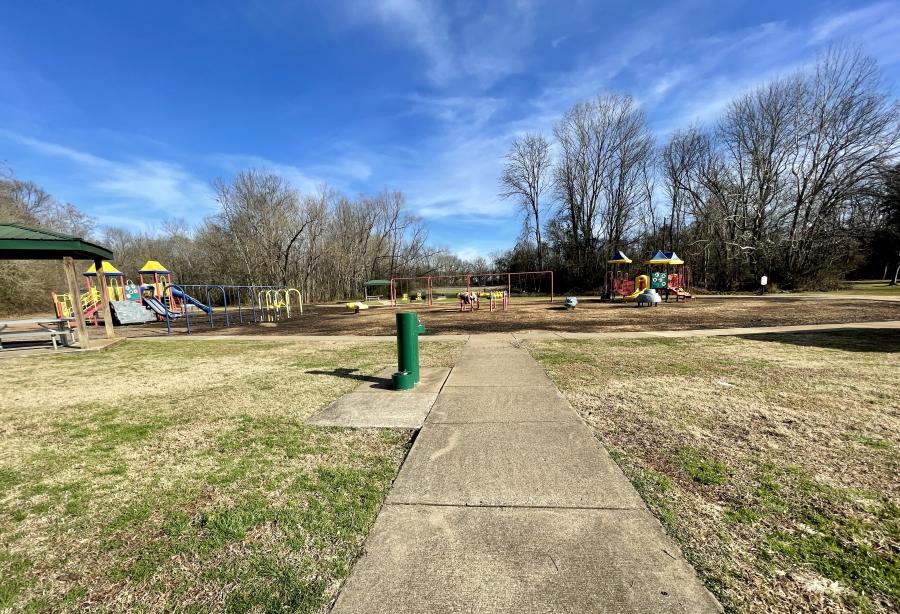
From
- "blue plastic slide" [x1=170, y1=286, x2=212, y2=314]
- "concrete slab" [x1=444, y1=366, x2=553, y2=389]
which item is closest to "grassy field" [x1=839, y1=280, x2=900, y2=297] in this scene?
"concrete slab" [x1=444, y1=366, x2=553, y2=389]

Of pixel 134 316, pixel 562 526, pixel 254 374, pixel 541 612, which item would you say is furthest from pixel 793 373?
pixel 134 316

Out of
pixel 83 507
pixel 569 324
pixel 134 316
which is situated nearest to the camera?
pixel 83 507

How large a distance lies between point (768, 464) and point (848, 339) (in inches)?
344

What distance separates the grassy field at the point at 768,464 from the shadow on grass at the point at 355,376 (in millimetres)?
2789

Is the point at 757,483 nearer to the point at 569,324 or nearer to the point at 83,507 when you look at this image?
the point at 83,507

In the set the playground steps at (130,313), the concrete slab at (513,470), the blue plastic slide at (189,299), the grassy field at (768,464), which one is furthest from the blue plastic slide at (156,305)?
the grassy field at (768,464)

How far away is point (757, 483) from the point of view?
2.68 m

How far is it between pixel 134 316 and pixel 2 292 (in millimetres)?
14142

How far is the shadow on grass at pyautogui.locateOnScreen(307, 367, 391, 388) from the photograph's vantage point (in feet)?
18.5

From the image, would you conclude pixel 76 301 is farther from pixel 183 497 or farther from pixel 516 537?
pixel 516 537

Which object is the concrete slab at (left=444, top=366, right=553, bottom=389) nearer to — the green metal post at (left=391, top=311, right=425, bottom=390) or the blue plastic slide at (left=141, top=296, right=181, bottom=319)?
the green metal post at (left=391, top=311, right=425, bottom=390)

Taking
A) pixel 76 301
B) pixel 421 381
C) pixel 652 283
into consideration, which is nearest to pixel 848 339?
pixel 421 381

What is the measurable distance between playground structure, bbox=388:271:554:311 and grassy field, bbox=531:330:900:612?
1488 cm

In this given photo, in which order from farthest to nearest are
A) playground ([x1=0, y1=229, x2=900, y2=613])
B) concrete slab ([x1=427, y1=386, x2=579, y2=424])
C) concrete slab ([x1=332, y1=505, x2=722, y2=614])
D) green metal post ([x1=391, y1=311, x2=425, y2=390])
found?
green metal post ([x1=391, y1=311, x2=425, y2=390])
concrete slab ([x1=427, y1=386, x2=579, y2=424])
playground ([x1=0, y1=229, x2=900, y2=613])
concrete slab ([x1=332, y1=505, x2=722, y2=614])
